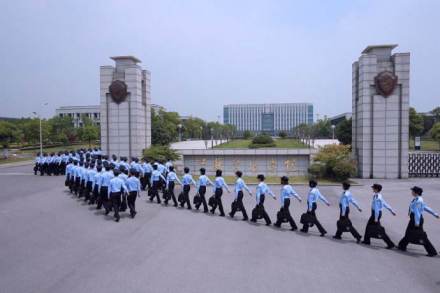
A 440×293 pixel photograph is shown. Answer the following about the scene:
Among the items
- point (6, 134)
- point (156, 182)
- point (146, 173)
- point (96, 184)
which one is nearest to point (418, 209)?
point (156, 182)

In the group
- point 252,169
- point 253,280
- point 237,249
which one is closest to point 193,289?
point 253,280

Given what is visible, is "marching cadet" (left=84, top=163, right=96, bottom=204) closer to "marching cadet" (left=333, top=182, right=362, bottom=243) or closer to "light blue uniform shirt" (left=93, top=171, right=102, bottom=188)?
"light blue uniform shirt" (left=93, top=171, right=102, bottom=188)

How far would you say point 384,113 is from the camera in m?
17.7

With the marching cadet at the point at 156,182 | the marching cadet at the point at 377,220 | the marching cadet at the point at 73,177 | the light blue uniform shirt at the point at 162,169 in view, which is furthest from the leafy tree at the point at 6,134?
the marching cadet at the point at 377,220

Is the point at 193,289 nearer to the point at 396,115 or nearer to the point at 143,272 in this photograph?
the point at 143,272

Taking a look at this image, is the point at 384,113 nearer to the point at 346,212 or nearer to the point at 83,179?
the point at 346,212

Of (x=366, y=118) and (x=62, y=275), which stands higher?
(x=366, y=118)

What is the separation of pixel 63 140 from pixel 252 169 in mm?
31129

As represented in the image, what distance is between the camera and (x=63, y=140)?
4216 centimetres

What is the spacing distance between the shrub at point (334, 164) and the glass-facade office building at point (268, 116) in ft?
323

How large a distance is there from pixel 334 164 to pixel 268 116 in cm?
10282

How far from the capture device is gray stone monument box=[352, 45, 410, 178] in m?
17.5

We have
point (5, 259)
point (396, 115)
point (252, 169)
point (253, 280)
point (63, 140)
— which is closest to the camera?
point (253, 280)

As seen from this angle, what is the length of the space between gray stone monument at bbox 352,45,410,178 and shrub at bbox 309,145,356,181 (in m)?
1.58
